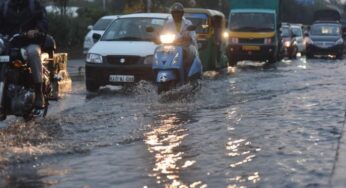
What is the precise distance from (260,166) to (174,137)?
190 cm

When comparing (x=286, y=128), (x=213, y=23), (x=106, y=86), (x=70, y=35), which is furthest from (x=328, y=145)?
(x=70, y=35)

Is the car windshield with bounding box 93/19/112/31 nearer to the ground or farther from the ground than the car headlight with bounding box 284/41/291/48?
farther from the ground

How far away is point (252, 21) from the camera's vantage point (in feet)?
86.9

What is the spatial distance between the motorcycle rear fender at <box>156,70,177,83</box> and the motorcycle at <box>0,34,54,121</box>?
3741mm

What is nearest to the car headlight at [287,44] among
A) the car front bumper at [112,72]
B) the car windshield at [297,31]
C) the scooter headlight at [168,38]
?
the car windshield at [297,31]

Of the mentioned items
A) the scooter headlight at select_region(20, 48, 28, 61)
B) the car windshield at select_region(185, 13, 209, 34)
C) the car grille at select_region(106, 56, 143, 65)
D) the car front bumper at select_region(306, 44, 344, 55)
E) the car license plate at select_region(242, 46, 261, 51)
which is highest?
the car windshield at select_region(185, 13, 209, 34)

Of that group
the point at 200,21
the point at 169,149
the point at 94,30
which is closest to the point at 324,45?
the point at 94,30

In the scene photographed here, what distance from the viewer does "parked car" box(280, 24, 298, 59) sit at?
31.2 m

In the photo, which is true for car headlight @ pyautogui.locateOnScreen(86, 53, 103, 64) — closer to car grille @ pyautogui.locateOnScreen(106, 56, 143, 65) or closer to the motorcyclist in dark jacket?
car grille @ pyautogui.locateOnScreen(106, 56, 143, 65)

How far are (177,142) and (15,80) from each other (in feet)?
6.98

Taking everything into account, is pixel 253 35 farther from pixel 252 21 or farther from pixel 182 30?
pixel 182 30

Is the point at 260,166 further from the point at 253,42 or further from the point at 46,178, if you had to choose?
the point at 253,42

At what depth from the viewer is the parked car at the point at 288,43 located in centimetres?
3116

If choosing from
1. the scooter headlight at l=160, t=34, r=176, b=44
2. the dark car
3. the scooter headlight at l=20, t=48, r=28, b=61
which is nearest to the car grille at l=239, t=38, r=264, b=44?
the dark car
